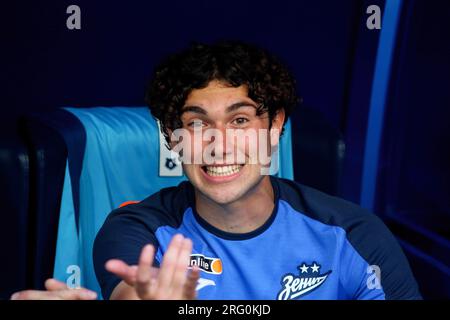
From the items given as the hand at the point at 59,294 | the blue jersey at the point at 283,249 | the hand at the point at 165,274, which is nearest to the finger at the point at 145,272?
the hand at the point at 165,274

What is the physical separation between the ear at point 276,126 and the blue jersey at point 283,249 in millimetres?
116

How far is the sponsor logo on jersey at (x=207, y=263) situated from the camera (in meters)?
1.44

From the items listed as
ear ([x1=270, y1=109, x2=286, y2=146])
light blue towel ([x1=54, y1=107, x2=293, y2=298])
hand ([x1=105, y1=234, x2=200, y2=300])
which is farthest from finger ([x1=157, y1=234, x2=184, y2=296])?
light blue towel ([x1=54, y1=107, x2=293, y2=298])

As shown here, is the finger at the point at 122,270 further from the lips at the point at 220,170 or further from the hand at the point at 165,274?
the lips at the point at 220,170

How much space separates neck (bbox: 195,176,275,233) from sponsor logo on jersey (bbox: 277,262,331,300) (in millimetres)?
122

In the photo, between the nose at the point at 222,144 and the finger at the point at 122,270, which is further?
the nose at the point at 222,144

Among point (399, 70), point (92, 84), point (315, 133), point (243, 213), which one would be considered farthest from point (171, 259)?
point (399, 70)

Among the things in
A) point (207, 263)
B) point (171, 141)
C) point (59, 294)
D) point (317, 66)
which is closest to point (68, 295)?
point (59, 294)

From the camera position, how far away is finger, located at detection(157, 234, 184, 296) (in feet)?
3.18

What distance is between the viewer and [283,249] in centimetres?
149

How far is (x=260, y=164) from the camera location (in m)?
1.50

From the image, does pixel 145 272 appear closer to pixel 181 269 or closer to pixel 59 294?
pixel 181 269
